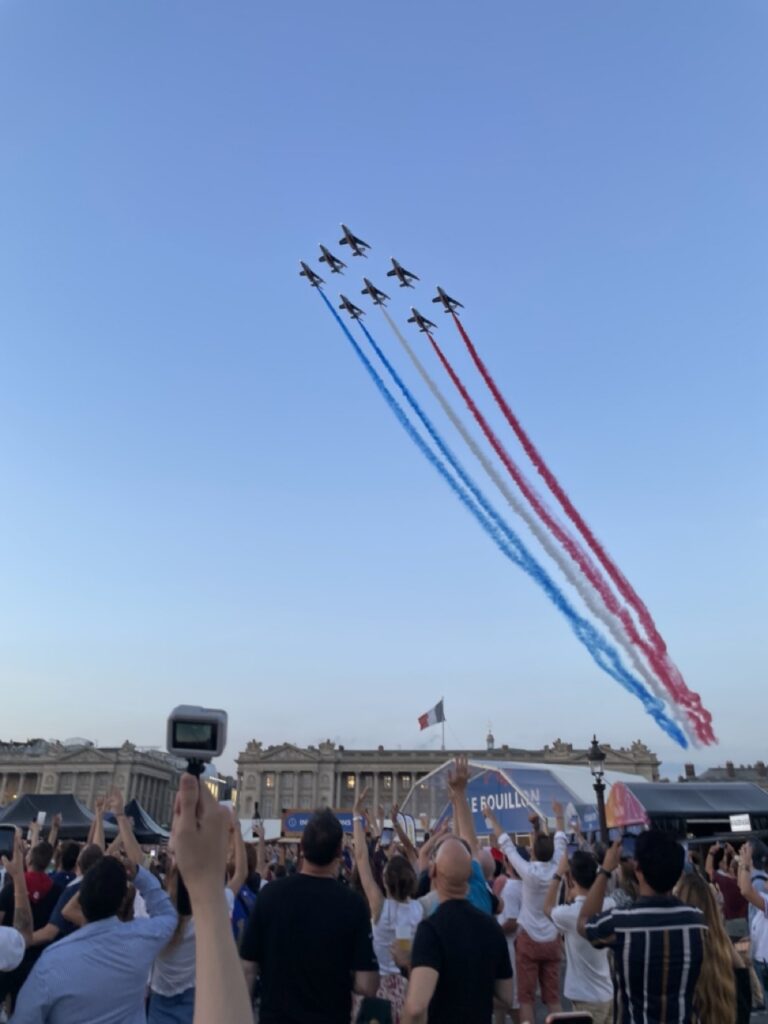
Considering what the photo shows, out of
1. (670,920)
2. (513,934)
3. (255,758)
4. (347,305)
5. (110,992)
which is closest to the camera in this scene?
(110,992)

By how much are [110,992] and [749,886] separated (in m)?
5.54

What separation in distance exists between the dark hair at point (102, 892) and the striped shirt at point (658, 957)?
266cm

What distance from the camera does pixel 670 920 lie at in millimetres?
4035

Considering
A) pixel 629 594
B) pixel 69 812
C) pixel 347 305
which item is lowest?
pixel 69 812

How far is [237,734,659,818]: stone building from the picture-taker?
379 ft

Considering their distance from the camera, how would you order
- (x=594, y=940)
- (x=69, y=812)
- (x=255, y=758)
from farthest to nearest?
1. (x=255, y=758)
2. (x=69, y=812)
3. (x=594, y=940)

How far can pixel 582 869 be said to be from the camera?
19.4 feet

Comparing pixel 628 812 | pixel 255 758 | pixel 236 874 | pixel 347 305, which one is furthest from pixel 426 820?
pixel 255 758

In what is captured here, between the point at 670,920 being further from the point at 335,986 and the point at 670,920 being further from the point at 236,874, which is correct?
the point at 236,874

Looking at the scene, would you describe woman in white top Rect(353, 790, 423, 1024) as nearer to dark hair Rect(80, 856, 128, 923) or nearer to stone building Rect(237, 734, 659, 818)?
dark hair Rect(80, 856, 128, 923)

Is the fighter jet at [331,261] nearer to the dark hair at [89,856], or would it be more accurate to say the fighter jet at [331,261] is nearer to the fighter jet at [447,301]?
the fighter jet at [447,301]

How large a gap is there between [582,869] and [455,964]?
2408 millimetres

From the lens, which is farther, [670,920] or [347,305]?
[347,305]

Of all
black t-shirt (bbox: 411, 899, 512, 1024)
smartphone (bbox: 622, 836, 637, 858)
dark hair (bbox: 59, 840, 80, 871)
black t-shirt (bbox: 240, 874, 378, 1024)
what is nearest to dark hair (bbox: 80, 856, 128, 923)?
black t-shirt (bbox: 240, 874, 378, 1024)
